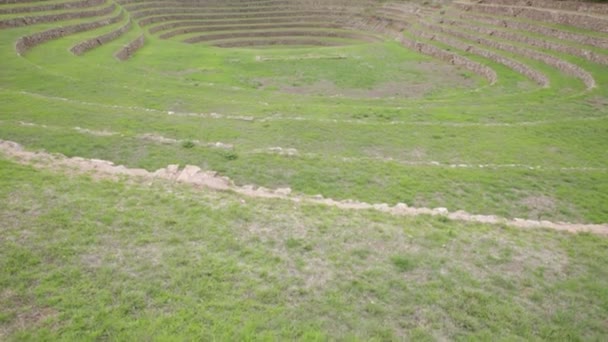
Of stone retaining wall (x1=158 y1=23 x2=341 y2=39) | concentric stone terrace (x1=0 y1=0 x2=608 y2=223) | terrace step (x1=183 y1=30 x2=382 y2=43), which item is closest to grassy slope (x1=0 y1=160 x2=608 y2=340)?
concentric stone terrace (x1=0 y1=0 x2=608 y2=223)

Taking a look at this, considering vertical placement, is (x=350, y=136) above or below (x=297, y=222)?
above

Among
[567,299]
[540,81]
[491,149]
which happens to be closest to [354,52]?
[540,81]

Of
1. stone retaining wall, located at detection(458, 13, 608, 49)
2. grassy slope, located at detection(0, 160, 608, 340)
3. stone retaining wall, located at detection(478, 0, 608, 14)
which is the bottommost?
grassy slope, located at detection(0, 160, 608, 340)

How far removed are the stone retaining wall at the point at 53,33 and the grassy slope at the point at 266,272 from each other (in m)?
21.8

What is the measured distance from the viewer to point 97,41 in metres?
33.2

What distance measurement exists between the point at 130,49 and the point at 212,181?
26.4 m

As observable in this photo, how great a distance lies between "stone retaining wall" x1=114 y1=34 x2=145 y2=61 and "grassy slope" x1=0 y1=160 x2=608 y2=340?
2311 cm

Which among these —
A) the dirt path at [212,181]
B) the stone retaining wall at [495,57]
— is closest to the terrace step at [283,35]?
the stone retaining wall at [495,57]

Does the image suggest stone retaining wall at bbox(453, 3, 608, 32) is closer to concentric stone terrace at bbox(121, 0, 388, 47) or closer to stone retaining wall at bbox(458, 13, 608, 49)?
stone retaining wall at bbox(458, 13, 608, 49)

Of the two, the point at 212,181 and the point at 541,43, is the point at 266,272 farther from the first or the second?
the point at 541,43

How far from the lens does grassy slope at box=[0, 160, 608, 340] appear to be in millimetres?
6633

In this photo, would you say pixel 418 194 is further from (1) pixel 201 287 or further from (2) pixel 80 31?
(2) pixel 80 31

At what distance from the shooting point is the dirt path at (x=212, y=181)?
10.8 metres

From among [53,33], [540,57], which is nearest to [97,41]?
[53,33]
